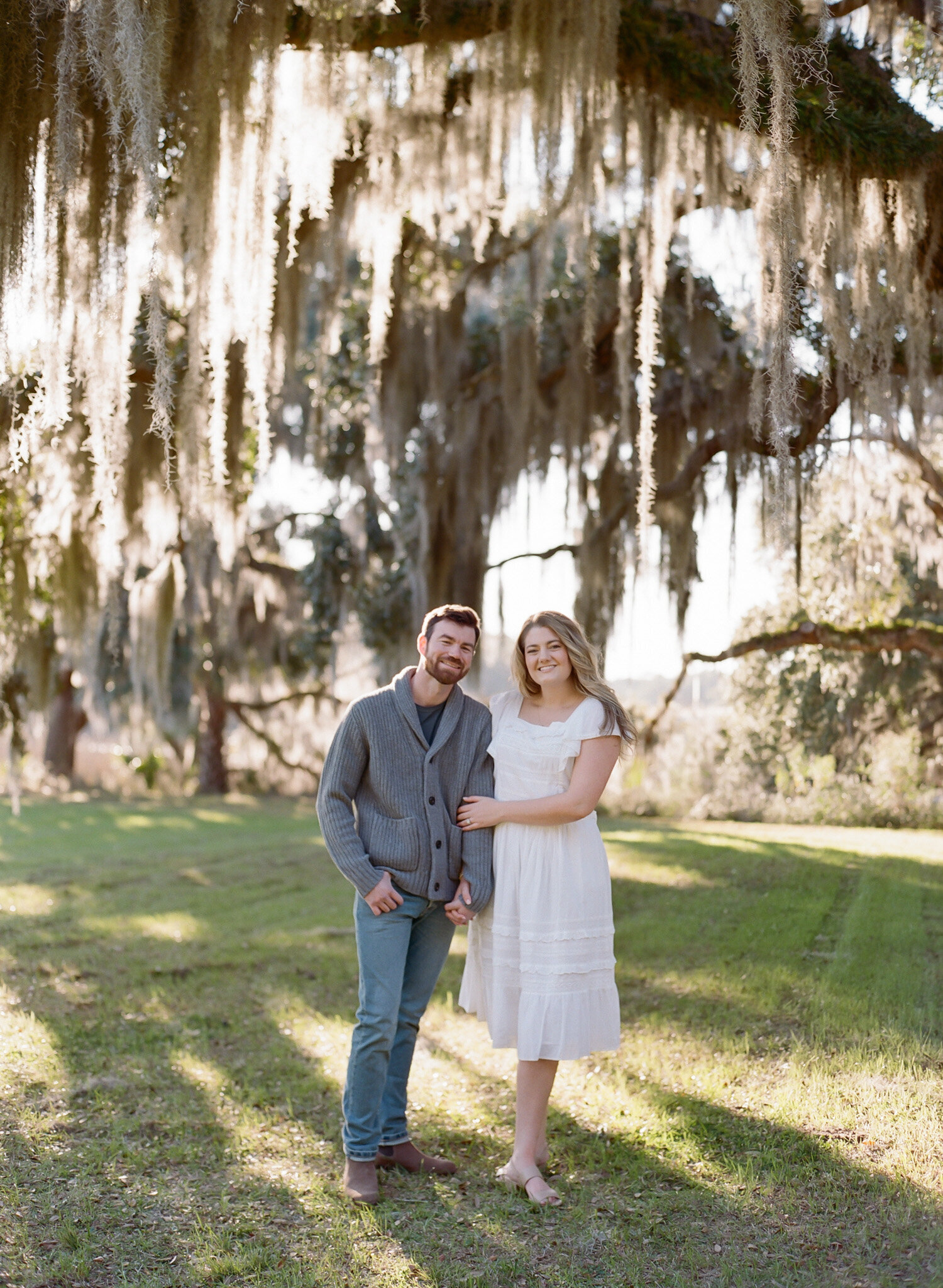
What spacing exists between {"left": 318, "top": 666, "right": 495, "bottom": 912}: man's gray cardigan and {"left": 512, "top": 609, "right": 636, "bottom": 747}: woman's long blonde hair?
312mm

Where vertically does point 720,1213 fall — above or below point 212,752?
above

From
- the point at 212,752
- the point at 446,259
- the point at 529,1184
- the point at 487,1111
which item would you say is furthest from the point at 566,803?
the point at 212,752

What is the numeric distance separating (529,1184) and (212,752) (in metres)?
14.4

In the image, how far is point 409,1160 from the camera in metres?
2.98

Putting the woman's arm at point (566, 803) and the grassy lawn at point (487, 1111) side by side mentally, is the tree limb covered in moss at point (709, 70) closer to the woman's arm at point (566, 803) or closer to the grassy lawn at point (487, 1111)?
the woman's arm at point (566, 803)

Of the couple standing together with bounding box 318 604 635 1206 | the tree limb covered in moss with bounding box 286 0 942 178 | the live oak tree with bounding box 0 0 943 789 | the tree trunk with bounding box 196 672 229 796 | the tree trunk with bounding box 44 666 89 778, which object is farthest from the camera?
the tree trunk with bounding box 44 666 89 778

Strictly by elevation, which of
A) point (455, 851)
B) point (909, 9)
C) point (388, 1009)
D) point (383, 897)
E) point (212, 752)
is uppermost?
point (909, 9)

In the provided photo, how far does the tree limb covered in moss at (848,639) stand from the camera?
8.06 m

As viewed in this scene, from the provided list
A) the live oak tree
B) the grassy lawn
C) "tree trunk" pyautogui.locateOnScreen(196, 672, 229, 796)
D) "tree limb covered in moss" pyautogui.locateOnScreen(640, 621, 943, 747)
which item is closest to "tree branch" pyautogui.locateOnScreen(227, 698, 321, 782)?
"tree trunk" pyautogui.locateOnScreen(196, 672, 229, 796)

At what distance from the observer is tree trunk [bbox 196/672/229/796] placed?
1641cm

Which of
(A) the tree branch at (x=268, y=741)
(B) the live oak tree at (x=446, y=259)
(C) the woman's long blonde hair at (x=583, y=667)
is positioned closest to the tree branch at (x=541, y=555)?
(B) the live oak tree at (x=446, y=259)

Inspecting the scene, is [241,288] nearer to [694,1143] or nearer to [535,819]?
[535,819]

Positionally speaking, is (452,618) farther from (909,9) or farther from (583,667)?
(909,9)

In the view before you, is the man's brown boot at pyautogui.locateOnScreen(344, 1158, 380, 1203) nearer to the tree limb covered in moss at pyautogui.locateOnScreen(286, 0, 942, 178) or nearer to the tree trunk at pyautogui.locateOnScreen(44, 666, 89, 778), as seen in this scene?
the tree limb covered in moss at pyautogui.locateOnScreen(286, 0, 942, 178)
